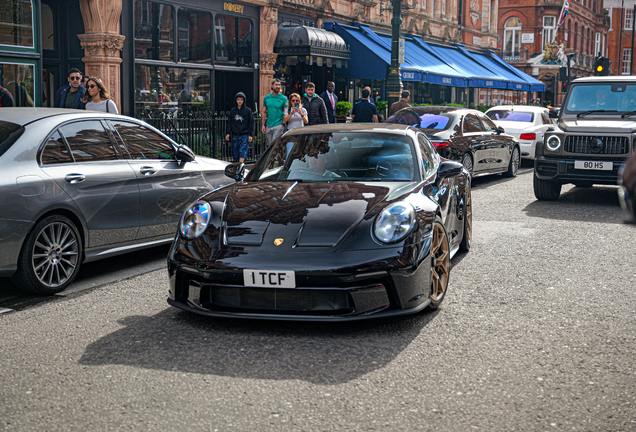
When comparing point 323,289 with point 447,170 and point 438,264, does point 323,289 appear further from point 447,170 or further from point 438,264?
point 447,170

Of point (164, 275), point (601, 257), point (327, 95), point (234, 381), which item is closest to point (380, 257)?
point (234, 381)

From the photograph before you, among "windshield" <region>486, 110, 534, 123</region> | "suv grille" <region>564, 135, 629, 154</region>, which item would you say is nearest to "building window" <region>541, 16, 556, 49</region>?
"windshield" <region>486, 110, 534, 123</region>

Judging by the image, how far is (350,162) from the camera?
19.5 feet

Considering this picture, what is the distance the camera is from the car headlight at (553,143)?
38.1ft

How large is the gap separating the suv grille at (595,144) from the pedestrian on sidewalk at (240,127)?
19.5ft

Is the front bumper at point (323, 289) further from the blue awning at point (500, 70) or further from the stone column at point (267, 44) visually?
the blue awning at point (500, 70)

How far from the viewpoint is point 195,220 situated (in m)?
5.06

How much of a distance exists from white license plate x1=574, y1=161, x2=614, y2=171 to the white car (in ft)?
22.0

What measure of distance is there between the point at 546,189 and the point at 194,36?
994 centimetres

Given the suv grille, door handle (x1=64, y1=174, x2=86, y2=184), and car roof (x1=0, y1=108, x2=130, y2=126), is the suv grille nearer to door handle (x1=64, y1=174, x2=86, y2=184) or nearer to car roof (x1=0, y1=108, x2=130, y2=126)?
car roof (x1=0, y1=108, x2=130, y2=126)

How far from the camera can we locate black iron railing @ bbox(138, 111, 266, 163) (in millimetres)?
14930

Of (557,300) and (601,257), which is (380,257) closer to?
(557,300)

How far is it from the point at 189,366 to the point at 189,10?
1493cm

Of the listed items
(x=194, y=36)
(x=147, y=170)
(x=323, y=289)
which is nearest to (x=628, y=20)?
(x=194, y=36)
